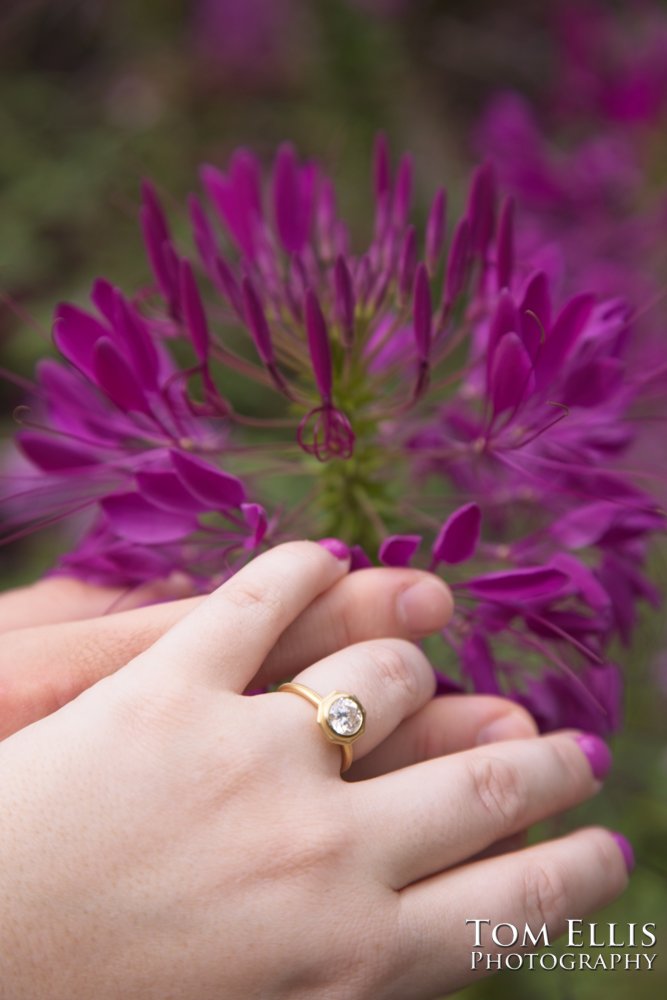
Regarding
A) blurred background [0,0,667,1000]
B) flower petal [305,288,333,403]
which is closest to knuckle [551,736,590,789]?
flower petal [305,288,333,403]

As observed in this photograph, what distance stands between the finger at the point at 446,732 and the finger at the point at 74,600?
8.9 inches

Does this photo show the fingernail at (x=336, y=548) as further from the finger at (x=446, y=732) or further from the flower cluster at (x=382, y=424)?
the finger at (x=446, y=732)

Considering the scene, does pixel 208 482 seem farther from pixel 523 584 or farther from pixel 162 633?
pixel 523 584

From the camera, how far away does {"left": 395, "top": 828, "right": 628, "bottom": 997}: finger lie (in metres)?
0.63

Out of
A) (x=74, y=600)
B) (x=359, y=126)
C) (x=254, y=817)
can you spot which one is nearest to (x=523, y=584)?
(x=254, y=817)

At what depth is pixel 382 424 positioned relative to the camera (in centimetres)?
90

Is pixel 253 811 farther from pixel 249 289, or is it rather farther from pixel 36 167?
pixel 36 167

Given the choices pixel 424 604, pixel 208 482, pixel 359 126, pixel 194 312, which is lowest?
pixel 424 604

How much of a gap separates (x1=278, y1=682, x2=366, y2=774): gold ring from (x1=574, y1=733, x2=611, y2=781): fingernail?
0.78 feet

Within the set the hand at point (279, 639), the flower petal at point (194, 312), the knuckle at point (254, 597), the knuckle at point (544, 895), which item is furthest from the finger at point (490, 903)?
the flower petal at point (194, 312)

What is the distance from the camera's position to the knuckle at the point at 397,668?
683 mm

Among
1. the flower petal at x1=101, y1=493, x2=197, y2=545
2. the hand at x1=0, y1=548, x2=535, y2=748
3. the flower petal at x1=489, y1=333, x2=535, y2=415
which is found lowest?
the hand at x1=0, y1=548, x2=535, y2=748

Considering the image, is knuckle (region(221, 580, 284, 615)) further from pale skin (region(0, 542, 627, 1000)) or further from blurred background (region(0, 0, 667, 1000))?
blurred background (region(0, 0, 667, 1000))

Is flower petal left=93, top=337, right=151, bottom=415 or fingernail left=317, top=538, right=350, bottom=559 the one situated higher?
flower petal left=93, top=337, right=151, bottom=415
